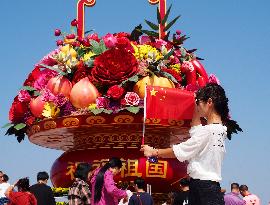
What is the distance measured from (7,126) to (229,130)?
14.8 ft

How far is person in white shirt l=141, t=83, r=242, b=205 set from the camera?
15.7ft

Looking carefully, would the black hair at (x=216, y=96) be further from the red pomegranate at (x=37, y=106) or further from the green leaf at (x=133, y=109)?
the red pomegranate at (x=37, y=106)

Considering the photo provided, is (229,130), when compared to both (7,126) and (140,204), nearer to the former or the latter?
(140,204)

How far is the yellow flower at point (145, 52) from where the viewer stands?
408 inches

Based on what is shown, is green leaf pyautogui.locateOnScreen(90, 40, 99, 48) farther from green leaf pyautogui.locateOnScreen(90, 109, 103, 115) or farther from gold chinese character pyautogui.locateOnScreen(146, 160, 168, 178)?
gold chinese character pyautogui.locateOnScreen(146, 160, 168, 178)

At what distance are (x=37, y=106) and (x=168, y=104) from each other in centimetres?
452

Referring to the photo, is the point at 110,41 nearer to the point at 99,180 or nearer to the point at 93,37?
the point at 93,37

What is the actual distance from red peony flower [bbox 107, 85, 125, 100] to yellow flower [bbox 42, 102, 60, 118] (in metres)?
1.08

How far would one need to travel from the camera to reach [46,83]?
36.8 ft

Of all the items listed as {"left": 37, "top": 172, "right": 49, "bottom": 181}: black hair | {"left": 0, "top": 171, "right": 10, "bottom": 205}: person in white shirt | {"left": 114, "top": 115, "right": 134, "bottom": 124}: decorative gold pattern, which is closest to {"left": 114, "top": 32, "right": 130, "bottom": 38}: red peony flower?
{"left": 114, "top": 115, "right": 134, "bottom": 124}: decorative gold pattern

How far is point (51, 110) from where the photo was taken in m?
10.5

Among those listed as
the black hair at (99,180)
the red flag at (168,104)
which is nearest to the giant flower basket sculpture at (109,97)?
the black hair at (99,180)

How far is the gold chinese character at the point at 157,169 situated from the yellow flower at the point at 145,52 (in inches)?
75.2

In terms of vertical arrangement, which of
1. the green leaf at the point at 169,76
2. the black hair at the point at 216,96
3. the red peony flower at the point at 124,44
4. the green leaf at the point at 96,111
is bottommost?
the black hair at the point at 216,96
